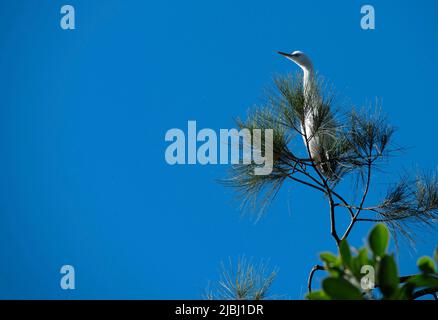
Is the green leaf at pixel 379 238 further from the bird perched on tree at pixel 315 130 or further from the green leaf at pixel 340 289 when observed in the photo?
the bird perched on tree at pixel 315 130

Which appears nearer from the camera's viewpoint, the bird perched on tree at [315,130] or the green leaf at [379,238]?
the green leaf at [379,238]

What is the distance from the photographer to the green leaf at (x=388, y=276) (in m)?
0.71

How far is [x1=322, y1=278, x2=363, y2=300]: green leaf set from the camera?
Answer: 0.73m

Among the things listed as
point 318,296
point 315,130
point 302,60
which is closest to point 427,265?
point 318,296

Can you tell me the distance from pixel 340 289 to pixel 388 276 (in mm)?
49

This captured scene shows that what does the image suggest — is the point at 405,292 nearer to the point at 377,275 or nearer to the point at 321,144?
the point at 377,275

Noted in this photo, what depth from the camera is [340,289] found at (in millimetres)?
733

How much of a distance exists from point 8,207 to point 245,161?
2924 cm

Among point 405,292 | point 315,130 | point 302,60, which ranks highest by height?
point 302,60

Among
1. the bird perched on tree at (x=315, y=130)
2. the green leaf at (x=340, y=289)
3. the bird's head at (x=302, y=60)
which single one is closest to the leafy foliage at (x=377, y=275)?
the green leaf at (x=340, y=289)

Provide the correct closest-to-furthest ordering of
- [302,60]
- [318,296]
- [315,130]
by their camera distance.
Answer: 1. [318,296]
2. [315,130]
3. [302,60]

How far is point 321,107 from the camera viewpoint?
2.52 meters

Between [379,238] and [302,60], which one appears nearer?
[379,238]

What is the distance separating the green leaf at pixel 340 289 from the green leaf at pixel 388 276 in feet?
0.09
